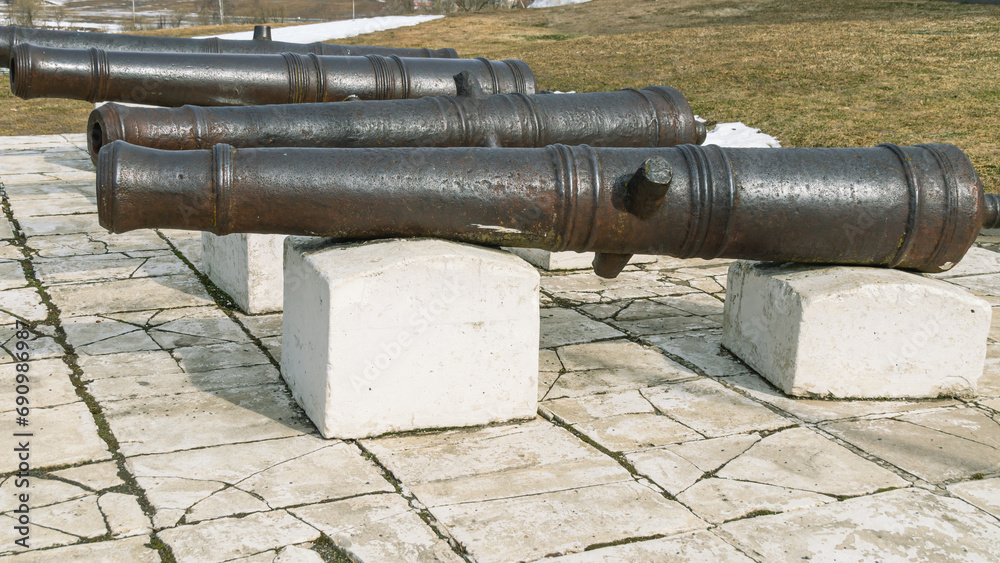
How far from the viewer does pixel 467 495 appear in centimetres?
301

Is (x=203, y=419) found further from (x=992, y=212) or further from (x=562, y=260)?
(x=992, y=212)

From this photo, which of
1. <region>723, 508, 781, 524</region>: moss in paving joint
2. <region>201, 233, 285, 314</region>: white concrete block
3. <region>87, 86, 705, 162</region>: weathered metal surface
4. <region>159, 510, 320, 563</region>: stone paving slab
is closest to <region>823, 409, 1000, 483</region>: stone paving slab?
<region>723, 508, 781, 524</region>: moss in paving joint

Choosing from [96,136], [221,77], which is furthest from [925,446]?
[221,77]

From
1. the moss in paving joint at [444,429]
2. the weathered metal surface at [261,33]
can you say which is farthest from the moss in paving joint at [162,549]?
the weathered metal surface at [261,33]

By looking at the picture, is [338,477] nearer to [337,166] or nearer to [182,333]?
[337,166]

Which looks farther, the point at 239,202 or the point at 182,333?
the point at 182,333

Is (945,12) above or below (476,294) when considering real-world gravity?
above

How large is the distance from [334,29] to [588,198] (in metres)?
21.5

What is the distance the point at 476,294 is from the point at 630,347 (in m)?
1.24

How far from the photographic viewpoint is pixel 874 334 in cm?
388

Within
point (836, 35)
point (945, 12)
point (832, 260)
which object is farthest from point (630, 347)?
point (945, 12)

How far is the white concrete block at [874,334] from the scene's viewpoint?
3.83 m

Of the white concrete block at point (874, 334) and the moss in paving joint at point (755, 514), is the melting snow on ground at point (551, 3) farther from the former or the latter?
the moss in paving joint at point (755, 514)

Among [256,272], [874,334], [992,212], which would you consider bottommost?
[256,272]
